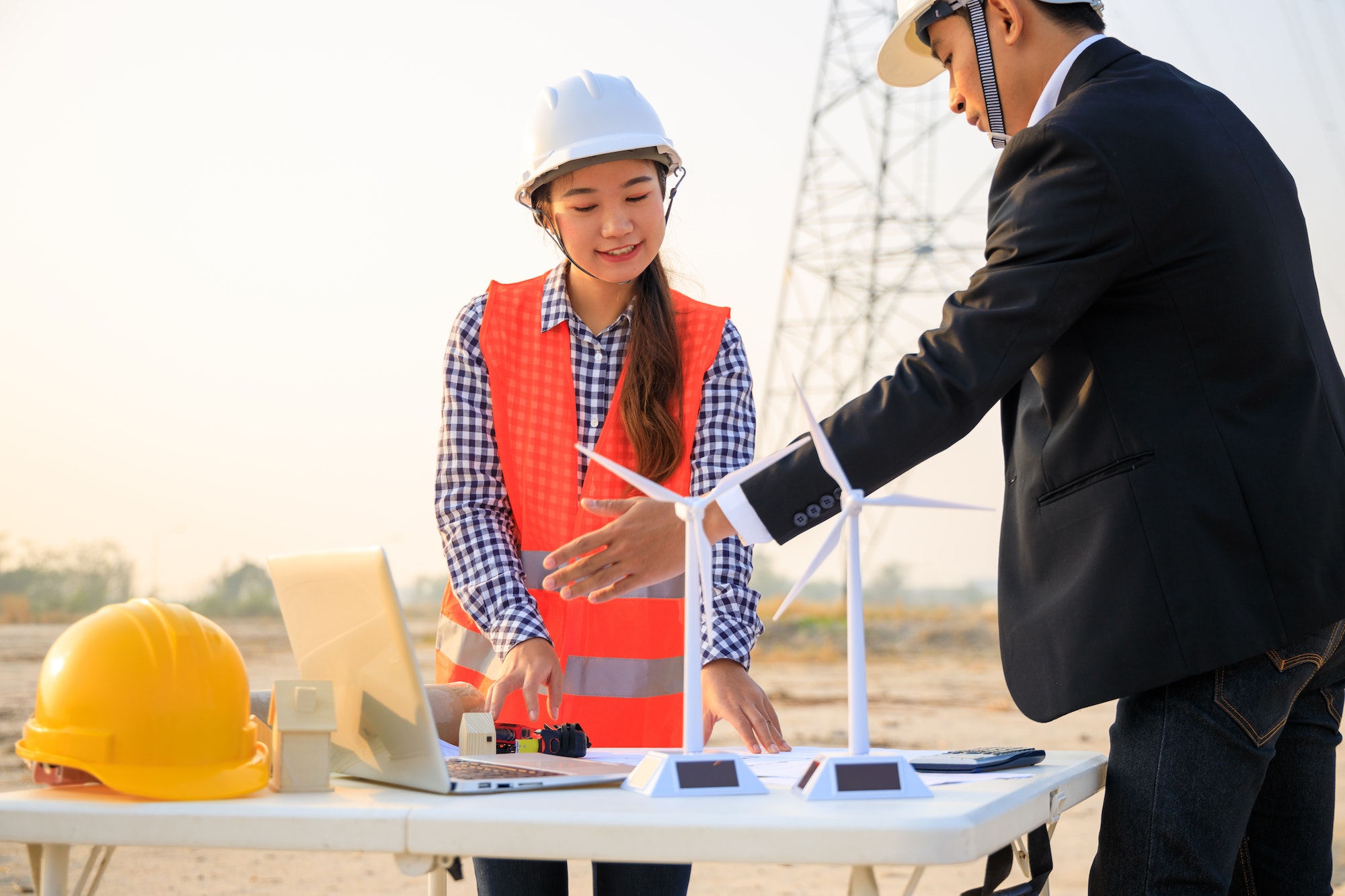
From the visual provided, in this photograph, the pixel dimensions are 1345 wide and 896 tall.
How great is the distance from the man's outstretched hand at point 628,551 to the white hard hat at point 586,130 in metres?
1.07

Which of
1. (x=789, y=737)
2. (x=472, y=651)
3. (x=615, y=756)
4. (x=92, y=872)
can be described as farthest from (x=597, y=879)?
(x=789, y=737)

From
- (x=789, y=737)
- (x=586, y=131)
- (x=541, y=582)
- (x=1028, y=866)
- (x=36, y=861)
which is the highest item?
(x=586, y=131)

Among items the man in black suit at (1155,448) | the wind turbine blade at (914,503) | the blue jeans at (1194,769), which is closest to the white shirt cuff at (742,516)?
the man in black suit at (1155,448)

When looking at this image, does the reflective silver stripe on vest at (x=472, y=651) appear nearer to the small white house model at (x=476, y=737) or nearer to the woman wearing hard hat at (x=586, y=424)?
the woman wearing hard hat at (x=586, y=424)

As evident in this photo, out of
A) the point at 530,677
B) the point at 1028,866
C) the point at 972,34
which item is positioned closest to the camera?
the point at 1028,866

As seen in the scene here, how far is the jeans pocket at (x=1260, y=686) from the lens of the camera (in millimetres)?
1986

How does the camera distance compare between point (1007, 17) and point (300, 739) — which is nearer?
point (300, 739)

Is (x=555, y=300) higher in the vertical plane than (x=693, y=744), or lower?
higher

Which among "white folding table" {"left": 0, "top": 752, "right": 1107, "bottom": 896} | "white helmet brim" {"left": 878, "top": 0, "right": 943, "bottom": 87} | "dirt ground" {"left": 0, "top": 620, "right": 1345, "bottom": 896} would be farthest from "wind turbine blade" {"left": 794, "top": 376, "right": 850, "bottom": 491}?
"dirt ground" {"left": 0, "top": 620, "right": 1345, "bottom": 896}

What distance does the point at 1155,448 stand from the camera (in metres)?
2.02

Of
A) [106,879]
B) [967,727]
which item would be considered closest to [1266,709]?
[106,879]

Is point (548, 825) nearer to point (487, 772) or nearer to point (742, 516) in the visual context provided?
point (487, 772)

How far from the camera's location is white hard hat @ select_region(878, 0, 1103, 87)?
2.41 meters

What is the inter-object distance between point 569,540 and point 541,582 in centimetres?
14
